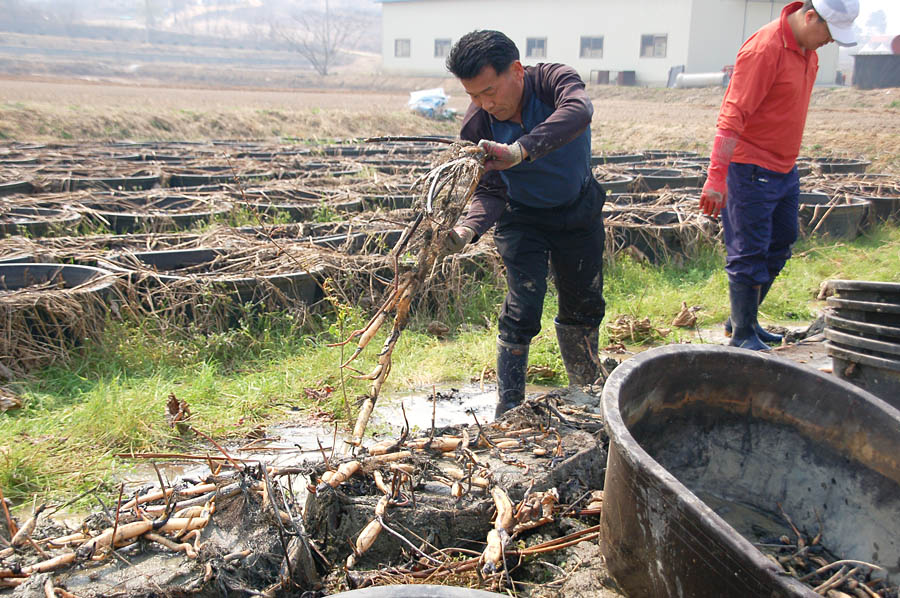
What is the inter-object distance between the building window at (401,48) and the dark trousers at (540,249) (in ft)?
141

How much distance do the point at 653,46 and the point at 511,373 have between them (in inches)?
1377

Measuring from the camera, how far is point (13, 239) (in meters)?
4.65

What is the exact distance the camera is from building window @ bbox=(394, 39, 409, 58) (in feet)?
141

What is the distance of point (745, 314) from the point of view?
367 centimetres

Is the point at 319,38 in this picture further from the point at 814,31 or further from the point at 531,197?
the point at 531,197

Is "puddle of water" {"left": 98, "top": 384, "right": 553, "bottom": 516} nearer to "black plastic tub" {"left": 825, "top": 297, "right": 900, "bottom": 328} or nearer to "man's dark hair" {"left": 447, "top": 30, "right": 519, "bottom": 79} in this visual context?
"man's dark hair" {"left": 447, "top": 30, "right": 519, "bottom": 79}

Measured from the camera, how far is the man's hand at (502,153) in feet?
7.63

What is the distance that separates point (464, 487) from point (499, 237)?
1.22 metres

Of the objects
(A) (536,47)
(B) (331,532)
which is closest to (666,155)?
(B) (331,532)

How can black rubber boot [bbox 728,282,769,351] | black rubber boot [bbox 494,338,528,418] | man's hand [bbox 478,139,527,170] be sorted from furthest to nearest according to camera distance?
black rubber boot [bbox 728,282,769,351] → black rubber boot [bbox 494,338,528,418] → man's hand [bbox 478,139,527,170]

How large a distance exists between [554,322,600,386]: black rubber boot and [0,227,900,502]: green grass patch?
477 millimetres

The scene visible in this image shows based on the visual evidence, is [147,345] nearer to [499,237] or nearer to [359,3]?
[499,237]

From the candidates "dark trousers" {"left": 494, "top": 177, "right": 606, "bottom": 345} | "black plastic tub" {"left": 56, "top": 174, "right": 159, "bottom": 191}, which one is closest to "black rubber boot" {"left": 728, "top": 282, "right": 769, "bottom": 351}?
"dark trousers" {"left": 494, "top": 177, "right": 606, "bottom": 345}

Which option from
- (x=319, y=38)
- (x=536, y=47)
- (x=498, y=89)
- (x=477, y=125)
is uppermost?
(x=319, y=38)
